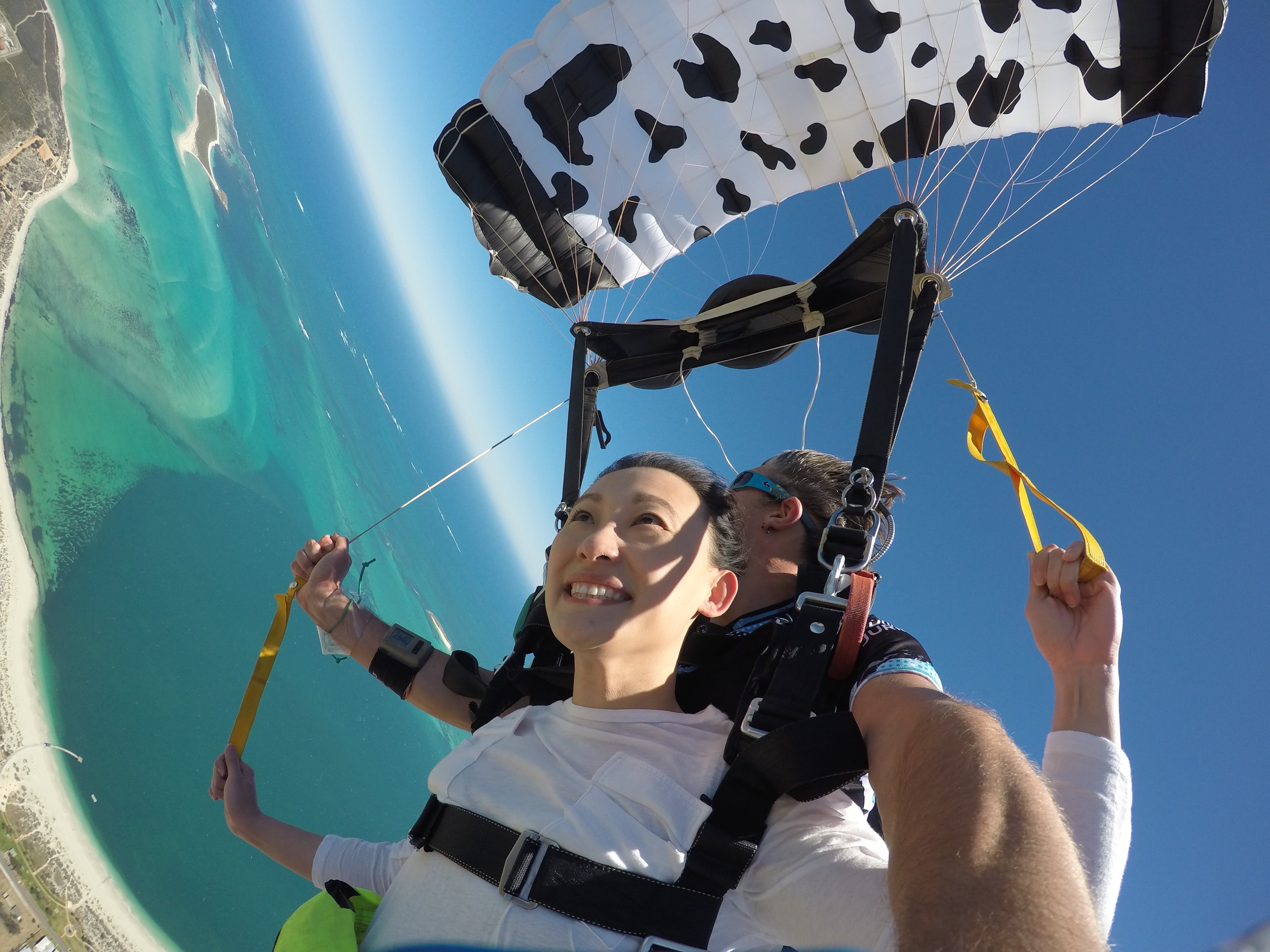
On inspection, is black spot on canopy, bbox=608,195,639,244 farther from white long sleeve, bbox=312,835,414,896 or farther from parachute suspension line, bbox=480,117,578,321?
white long sleeve, bbox=312,835,414,896

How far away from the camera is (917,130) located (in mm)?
4211

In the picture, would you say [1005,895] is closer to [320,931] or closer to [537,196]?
[320,931]

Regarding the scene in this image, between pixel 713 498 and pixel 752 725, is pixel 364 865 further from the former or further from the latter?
pixel 713 498

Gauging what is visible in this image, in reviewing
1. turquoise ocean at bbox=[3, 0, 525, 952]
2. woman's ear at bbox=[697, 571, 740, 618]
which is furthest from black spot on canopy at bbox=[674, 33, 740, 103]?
turquoise ocean at bbox=[3, 0, 525, 952]

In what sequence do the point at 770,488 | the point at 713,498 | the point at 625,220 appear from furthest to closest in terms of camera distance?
1. the point at 625,220
2. the point at 770,488
3. the point at 713,498

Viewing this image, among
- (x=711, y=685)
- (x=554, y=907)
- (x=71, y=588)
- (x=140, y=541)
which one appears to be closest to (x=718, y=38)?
(x=711, y=685)

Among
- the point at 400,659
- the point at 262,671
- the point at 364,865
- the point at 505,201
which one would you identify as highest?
the point at 505,201

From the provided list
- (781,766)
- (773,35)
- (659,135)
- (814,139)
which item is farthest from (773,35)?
(781,766)

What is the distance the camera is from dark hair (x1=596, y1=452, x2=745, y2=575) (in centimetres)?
202

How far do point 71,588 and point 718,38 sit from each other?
807 inches

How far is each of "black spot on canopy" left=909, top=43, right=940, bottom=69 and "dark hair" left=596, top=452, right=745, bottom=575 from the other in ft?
10.7

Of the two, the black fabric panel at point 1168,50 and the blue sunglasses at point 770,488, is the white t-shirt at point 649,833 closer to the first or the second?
the blue sunglasses at point 770,488

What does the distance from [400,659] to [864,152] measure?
4054 mm

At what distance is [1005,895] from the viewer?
28.0 inches
